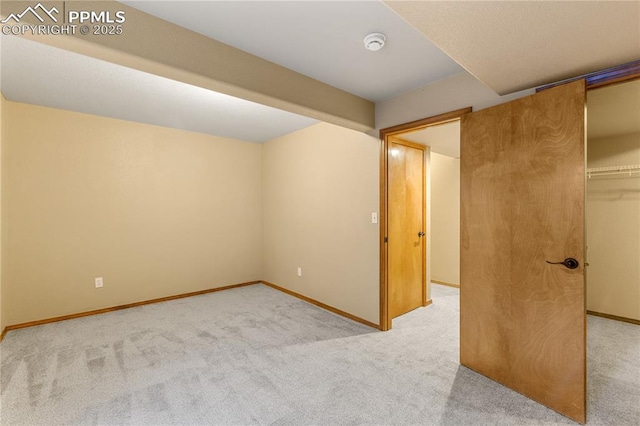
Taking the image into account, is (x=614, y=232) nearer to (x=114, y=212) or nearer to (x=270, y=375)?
(x=270, y=375)

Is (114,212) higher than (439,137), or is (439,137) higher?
(439,137)

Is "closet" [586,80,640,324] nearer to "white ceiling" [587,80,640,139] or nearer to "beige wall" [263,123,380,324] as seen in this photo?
"white ceiling" [587,80,640,139]

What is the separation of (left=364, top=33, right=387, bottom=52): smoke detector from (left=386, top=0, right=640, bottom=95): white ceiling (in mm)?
512

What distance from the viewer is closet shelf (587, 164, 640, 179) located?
10.4 ft

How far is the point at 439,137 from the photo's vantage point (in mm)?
3494

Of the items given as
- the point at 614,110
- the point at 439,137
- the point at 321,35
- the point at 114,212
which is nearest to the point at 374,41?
the point at 321,35

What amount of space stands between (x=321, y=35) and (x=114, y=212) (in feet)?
11.1

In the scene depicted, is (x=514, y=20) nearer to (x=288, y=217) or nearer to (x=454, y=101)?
(x=454, y=101)

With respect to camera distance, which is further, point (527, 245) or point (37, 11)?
point (527, 245)

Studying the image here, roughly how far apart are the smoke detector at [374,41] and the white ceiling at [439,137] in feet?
3.85

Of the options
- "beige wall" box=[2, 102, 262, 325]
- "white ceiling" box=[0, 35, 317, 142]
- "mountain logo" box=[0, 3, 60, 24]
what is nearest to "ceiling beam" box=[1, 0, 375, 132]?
"mountain logo" box=[0, 3, 60, 24]

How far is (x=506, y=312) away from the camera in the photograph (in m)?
2.00

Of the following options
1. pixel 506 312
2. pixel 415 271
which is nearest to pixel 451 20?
pixel 506 312

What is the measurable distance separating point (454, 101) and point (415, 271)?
215cm
